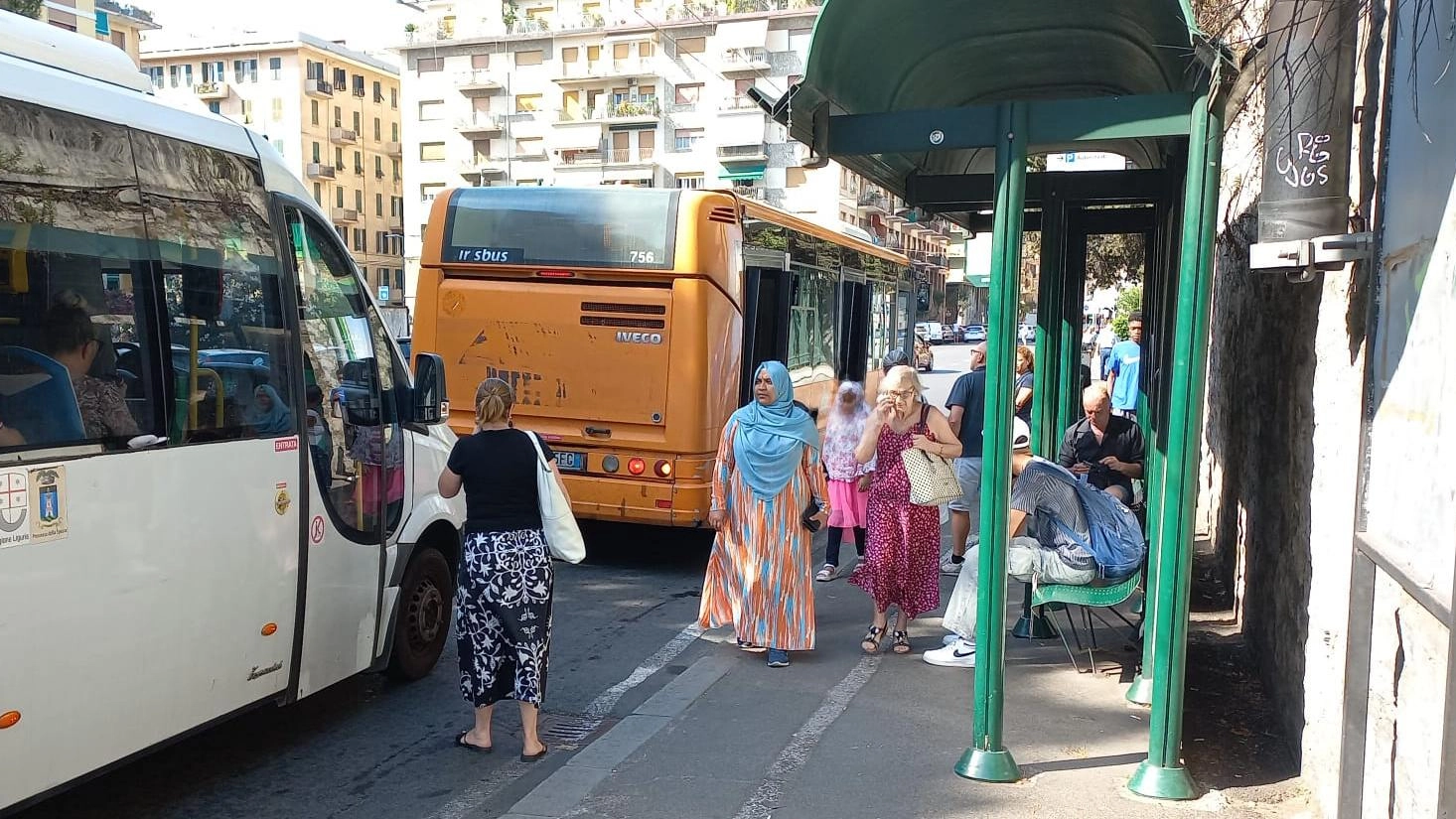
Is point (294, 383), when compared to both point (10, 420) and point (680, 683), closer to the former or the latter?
point (10, 420)

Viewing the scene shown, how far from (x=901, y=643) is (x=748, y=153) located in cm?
5860

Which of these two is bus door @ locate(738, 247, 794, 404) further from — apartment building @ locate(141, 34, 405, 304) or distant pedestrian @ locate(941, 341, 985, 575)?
apartment building @ locate(141, 34, 405, 304)

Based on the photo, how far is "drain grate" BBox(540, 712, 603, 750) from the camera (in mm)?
5523

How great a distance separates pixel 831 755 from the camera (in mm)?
5098

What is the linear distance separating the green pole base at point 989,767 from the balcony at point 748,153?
58.7 metres

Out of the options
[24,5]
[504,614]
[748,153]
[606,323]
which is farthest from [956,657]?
[748,153]

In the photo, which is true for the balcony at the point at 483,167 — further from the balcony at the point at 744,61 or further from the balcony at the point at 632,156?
the balcony at the point at 744,61

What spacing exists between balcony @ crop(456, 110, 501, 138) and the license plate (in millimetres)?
64364

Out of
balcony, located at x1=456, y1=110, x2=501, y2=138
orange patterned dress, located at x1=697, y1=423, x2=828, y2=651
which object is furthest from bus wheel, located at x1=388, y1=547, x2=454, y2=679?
balcony, located at x1=456, y1=110, x2=501, y2=138

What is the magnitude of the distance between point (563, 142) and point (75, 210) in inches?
2607

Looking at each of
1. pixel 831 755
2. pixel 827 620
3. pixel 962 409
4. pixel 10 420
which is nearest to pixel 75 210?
pixel 10 420

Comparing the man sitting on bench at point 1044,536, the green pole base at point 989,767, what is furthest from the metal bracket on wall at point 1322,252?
the green pole base at point 989,767

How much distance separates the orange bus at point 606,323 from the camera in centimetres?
883

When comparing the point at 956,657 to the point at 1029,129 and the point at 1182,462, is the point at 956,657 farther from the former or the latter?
the point at 1029,129
